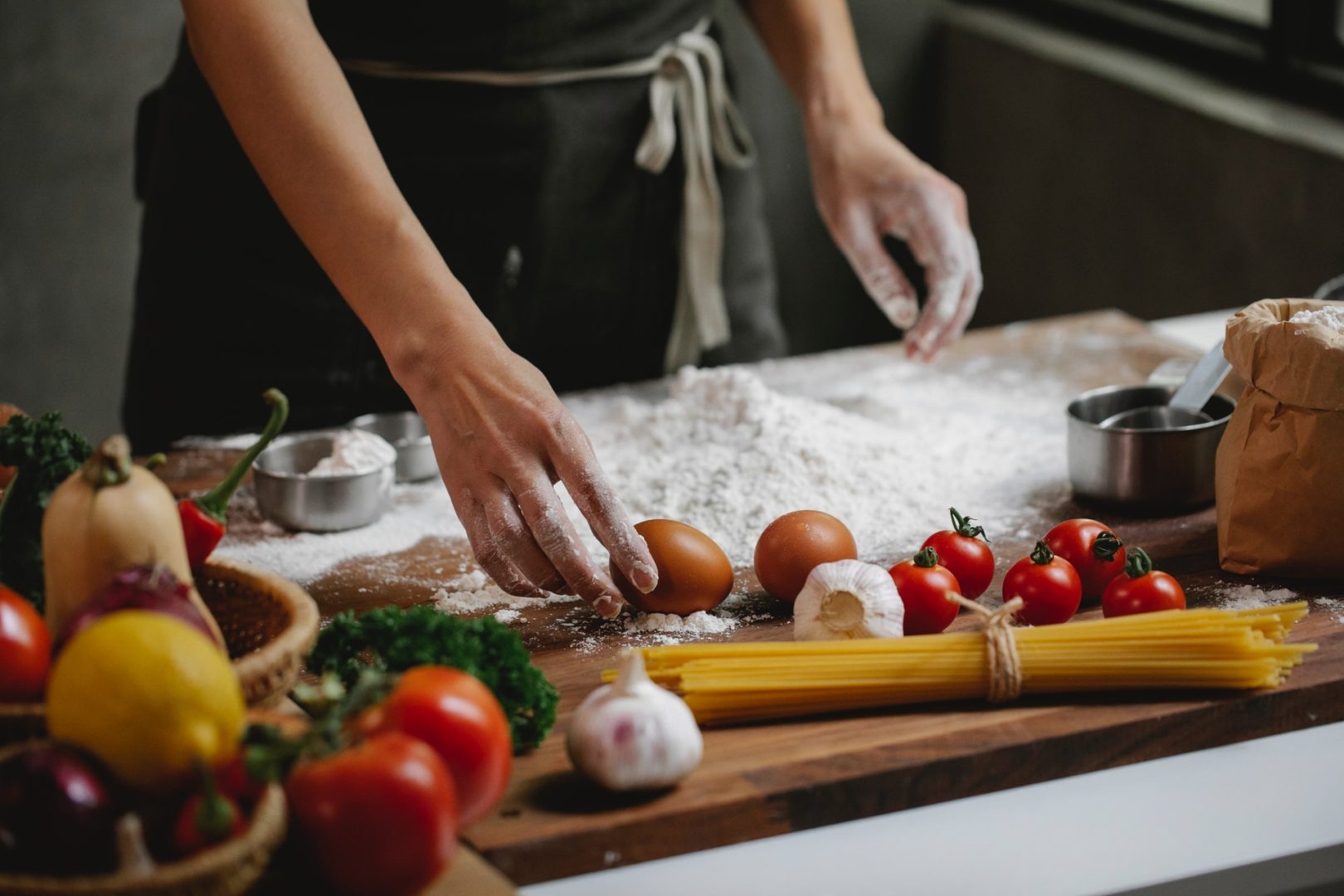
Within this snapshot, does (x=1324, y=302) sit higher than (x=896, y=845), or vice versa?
(x=1324, y=302)

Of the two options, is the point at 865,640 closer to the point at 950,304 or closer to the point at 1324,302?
the point at 1324,302

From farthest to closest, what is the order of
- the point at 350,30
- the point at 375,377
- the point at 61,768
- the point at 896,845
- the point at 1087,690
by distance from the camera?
the point at 375,377, the point at 350,30, the point at 1087,690, the point at 896,845, the point at 61,768

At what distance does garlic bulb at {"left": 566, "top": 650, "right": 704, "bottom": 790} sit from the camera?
1003 mm

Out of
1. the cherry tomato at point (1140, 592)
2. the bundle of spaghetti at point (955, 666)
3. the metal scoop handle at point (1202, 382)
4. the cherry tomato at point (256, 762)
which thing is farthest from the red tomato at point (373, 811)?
the metal scoop handle at point (1202, 382)

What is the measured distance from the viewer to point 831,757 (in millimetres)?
1080

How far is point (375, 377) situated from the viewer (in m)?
2.10

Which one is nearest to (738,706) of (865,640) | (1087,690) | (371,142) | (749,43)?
(865,640)

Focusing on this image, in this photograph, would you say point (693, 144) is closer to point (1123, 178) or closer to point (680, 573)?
point (680, 573)

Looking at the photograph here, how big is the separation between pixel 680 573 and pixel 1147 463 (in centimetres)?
61

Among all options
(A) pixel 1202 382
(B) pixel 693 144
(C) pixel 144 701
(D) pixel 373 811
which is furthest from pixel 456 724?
(B) pixel 693 144

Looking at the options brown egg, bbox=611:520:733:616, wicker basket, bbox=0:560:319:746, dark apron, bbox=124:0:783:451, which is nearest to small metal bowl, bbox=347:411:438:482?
dark apron, bbox=124:0:783:451

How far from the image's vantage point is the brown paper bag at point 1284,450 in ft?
4.39

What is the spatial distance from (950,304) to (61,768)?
1457mm

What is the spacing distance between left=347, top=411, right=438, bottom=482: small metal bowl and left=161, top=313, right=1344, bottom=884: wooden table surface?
474 millimetres
